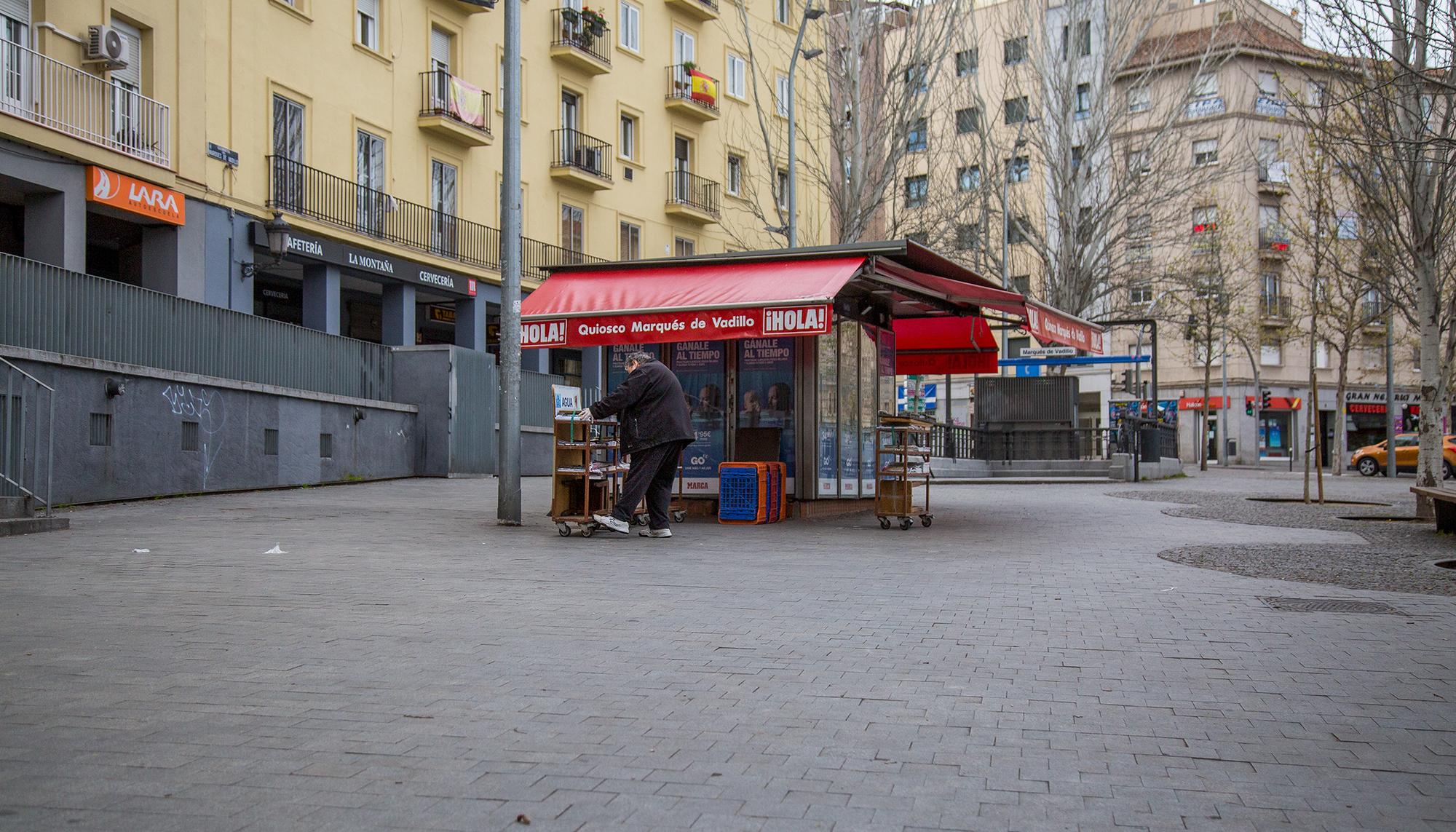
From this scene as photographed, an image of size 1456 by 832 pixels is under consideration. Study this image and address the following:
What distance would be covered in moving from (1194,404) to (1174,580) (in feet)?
170

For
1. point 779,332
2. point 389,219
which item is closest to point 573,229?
point 389,219

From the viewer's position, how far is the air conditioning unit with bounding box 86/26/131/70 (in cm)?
2038

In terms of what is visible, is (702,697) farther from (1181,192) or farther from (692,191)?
(692,191)

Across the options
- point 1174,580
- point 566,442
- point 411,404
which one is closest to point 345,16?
point 411,404

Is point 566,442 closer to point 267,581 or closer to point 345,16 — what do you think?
point 267,581

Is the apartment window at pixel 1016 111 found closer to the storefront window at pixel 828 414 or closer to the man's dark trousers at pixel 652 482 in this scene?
the storefront window at pixel 828 414

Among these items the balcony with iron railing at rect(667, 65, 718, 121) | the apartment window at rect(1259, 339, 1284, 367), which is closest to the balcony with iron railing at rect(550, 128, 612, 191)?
the balcony with iron railing at rect(667, 65, 718, 121)

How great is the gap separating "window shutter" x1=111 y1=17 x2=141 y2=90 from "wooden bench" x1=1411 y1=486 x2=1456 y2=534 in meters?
20.9

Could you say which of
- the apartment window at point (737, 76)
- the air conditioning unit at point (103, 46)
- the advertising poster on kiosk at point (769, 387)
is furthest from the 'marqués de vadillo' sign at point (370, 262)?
the apartment window at point (737, 76)

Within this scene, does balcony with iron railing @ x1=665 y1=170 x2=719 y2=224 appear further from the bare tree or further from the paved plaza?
the paved plaza

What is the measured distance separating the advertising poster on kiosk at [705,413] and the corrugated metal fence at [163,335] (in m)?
7.91

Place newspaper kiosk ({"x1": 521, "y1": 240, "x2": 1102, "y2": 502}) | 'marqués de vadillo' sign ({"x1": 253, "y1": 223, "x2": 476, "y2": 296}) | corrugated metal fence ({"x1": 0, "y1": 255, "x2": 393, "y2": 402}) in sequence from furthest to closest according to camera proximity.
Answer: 1. 'marqués de vadillo' sign ({"x1": 253, "y1": 223, "x2": 476, "y2": 296})
2. corrugated metal fence ({"x1": 0, "y1": 255, "x2": 393, "y2": 402})
3. newspaper kiosk ({"x1": 521, "y1": 240, "x2": 1102, "y2": 502})

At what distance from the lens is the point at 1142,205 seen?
110 feet

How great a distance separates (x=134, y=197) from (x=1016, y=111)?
81.4 ft
